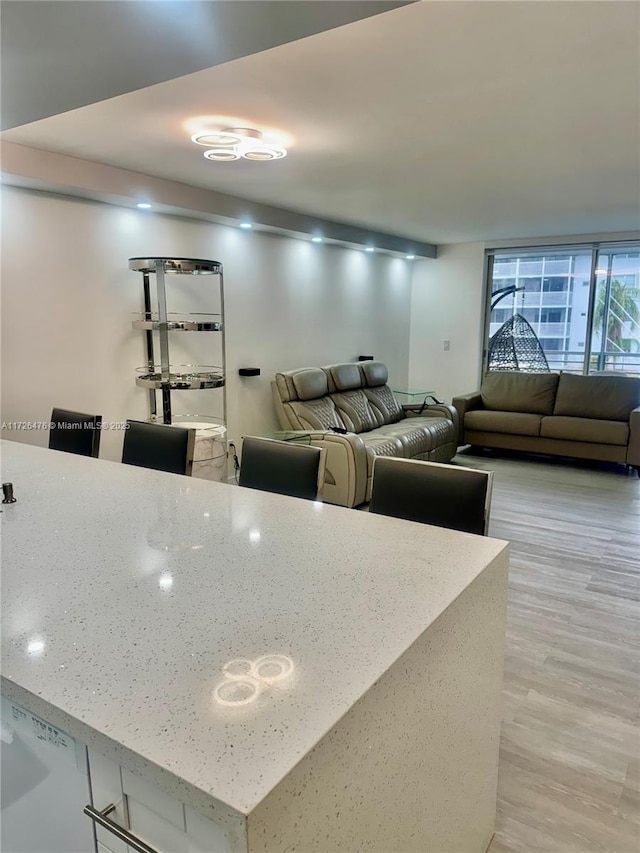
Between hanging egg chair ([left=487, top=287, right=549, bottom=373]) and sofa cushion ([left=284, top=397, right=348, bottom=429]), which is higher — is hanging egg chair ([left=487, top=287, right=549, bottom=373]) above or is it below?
above

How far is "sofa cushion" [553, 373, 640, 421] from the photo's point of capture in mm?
5770

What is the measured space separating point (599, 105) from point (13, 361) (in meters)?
3.44

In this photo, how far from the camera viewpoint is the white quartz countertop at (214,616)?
0.79 m

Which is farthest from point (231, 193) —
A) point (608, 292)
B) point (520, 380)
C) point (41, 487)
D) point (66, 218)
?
point (608, 292)

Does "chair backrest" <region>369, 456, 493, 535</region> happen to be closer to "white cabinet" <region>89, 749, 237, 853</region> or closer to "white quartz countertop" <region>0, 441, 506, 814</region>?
"white quartz countertop" <region>0, 441, 506, 814</region>

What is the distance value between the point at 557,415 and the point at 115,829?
598 cm

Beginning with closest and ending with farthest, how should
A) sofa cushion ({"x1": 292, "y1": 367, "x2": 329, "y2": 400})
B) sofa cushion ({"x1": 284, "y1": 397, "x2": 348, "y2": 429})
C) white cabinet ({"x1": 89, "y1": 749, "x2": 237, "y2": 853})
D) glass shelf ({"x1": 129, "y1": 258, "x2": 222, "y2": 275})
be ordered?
1. white cabinet ({"x1": 89, "y1": 749, "x2": 237, "y2": 853})
2. glass shelf ({"x1": 129, "y1": 258, "x2": 222, "y2": 275})
3. sofa cushion ({"x1": 284, "y1": 397, "x2": 348, "y2": 429})
4. sofa cushion ({"x1": 292, "y1": 367, "x2": 329, "y2": 400})

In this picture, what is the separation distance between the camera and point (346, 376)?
223 inches

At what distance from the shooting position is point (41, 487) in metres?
2.03

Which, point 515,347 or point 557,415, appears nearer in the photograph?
point 557,415

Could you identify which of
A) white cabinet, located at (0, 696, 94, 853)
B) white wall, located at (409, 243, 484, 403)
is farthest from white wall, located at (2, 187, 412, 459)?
white cabinet, located at (0, 696, 94, 853)

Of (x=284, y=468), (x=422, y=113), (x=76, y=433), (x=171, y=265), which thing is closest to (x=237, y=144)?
(x=422, y=113)

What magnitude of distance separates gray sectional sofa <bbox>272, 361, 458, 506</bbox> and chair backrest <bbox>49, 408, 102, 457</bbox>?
1805 mm

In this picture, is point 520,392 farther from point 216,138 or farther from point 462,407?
point 216,138
